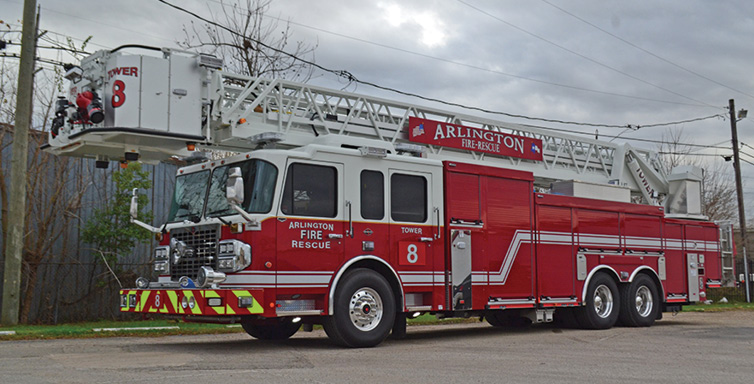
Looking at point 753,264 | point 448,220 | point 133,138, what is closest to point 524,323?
point 448,220

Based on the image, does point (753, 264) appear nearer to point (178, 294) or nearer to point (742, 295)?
point (742, 295)

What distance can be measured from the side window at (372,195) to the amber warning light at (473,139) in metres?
1.90

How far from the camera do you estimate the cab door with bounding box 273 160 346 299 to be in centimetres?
974

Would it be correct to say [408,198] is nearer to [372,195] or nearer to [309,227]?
[372,195]

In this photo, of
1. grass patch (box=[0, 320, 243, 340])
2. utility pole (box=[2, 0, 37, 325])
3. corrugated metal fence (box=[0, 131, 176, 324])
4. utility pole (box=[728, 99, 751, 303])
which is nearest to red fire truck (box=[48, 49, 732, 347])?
grass patch (box=[0, 320, 243, 340])

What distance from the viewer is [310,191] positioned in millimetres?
10164

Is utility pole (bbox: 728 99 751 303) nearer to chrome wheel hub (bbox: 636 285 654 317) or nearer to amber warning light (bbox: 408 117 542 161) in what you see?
chrome wheel hub (bbox: 636 285 654 317)

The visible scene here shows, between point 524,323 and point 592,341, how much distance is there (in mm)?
3245

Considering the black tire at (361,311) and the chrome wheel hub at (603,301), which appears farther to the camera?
the chrome wheel hub at (603,301)

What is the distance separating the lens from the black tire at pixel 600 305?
14102 millimetres

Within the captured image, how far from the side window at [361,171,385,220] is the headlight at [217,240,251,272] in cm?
192

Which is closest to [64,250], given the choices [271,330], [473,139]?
[271,330]

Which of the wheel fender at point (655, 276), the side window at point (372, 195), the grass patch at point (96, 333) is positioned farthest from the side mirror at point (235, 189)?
the wheel fender at point (655, 276)

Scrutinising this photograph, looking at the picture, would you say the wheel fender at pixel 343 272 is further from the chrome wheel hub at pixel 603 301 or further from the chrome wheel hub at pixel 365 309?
the chrome wheel hub at pixel 603 301
